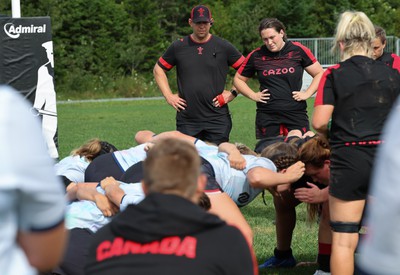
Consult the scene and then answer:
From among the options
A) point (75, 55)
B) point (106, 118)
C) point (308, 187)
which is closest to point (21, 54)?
point (308, 187)

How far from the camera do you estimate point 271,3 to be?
47.2 m

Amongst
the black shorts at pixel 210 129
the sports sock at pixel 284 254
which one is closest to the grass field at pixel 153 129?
the sports sock at pixel 284 254

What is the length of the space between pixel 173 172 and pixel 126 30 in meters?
40.0

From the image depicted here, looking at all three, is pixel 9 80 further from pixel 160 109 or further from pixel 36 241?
pixel 160 109

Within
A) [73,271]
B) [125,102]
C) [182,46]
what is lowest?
[125,102]

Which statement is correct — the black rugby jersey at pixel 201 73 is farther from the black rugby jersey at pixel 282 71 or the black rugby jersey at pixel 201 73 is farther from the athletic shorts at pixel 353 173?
the athletic shorts at pixel 353 173

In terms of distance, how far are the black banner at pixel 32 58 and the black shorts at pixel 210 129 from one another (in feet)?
8.14

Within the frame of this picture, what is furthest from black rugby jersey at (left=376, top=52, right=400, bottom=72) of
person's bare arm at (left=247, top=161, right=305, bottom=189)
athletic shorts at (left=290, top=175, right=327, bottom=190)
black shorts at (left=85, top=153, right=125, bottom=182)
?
black shorts at (left=85, top=153, right=125, bottom=182)

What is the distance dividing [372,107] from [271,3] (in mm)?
42814

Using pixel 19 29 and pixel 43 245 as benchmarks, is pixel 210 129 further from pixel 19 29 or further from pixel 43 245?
pixel 43 245

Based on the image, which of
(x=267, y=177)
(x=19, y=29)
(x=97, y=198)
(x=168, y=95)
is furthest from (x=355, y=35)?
(x=19, y=29)

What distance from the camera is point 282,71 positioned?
878 cm

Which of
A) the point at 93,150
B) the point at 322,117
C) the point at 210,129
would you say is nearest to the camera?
the point at 322,117

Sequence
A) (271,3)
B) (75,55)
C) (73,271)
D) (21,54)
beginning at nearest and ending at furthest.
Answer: (73,271) < (21,54) < (75,55) < (271,3)
